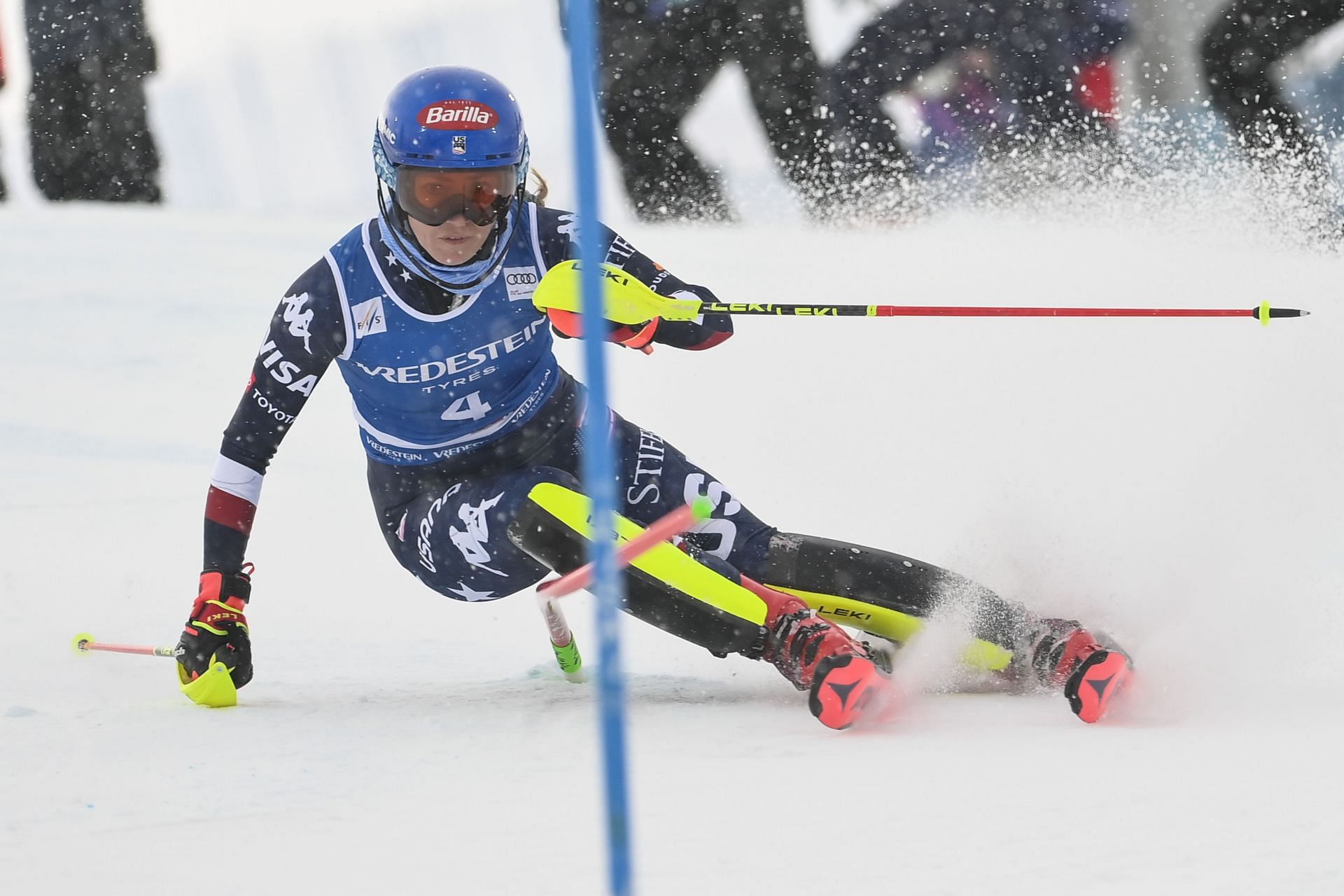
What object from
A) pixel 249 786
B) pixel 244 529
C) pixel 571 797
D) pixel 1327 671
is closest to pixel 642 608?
pixel 571 797

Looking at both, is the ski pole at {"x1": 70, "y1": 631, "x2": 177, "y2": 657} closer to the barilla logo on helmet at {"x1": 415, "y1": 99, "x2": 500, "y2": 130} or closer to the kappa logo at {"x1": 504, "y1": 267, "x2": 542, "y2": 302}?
the kappa logo at {"x1": 504, "y1": 267, "x2": 542, "y2": 302}

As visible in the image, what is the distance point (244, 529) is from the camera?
9.93 feet

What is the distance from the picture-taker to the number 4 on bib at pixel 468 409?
304 cm

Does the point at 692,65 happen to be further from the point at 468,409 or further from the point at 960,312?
the point at 960,312

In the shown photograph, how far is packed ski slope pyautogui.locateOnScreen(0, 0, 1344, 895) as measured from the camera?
1919mm

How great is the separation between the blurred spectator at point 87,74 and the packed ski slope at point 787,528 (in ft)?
1.76

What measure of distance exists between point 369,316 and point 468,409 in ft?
0.87

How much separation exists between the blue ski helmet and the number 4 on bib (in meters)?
0.22

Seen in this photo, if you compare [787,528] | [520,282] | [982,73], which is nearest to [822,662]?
[520,282]

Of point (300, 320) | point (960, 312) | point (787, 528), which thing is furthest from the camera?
point (787, 528)

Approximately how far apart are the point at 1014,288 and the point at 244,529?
4221 mm

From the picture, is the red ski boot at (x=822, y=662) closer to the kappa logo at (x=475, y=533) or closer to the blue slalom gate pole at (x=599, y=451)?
the kappa logo at (x=475, y=533)

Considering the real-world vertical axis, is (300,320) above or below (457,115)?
below

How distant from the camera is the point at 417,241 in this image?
289cm
